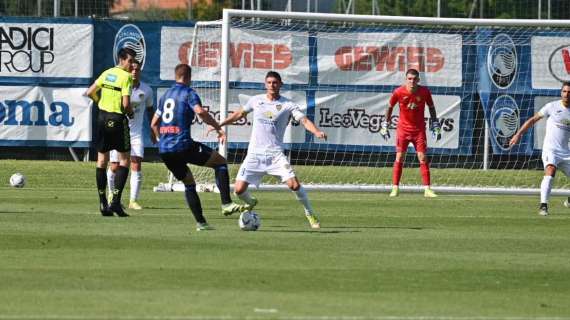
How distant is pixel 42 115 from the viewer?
2814cm

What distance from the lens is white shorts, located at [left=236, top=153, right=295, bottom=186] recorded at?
16.1 m

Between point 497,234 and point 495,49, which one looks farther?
point 495,49

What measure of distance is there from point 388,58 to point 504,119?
280 centimetres

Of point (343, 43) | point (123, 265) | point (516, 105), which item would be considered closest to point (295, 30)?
point (343, 43)

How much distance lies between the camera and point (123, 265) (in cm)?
1166

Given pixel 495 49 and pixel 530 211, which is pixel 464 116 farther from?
pixel 530 211

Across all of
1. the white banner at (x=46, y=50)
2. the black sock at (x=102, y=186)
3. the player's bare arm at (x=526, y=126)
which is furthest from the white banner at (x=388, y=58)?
the black sock at (x=102, y=186)

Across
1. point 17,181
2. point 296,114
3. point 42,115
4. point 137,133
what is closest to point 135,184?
point 137,133

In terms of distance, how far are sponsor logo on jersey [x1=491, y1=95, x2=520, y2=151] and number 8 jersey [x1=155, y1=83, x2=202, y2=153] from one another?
43.8 ft

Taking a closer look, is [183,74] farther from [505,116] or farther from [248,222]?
[505,116]

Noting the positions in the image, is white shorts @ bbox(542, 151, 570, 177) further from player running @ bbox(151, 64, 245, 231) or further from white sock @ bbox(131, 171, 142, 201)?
player running @ bbox(151, 64, 245, 231)

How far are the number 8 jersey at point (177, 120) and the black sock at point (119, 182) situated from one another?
6.66 feet

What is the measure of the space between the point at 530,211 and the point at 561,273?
26.4ft

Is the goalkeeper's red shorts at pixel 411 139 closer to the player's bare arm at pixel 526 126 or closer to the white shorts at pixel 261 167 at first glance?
the player's bare arm at pixel 526 126
